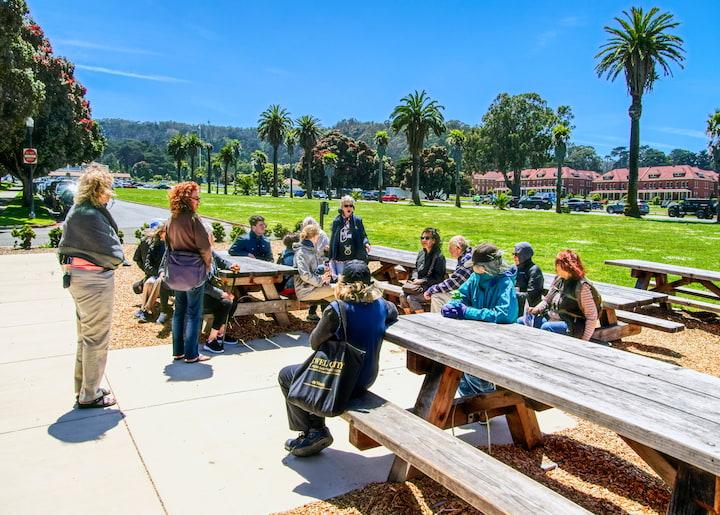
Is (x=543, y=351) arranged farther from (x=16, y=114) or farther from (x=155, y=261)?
(x=16, y=114)

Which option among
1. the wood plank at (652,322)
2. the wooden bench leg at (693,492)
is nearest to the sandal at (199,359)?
the wooden bench leg at (693,492)

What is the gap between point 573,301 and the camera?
17.5 ft

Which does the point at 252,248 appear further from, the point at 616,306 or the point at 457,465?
the point at 457,465

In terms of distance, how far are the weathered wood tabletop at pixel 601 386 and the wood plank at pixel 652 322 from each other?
2936 mm

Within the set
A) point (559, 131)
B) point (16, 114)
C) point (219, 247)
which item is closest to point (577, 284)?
point (219, 247)

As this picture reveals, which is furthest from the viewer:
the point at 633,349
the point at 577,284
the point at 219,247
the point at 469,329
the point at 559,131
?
the point at 559,131

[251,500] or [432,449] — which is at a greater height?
[432,449]

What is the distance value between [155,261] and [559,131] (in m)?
48.5

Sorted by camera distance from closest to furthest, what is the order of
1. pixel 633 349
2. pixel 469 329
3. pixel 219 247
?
pixel 469 329 → pixel 633 349 → pixel 219 247

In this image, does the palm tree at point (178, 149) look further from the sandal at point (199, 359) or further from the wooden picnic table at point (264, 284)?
the sandal at point (199, 359)

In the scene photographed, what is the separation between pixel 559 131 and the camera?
163ft

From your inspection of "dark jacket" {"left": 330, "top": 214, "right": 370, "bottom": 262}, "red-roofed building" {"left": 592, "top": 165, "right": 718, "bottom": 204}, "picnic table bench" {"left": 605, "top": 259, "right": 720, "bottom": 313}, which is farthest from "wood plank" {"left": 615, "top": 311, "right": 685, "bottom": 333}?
"red-roofed building" {"left": 592, "top": 165, "right": 718, "bottom": 204}

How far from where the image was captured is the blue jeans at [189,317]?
216 inches

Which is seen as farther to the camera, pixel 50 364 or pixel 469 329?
pixel 50 364
